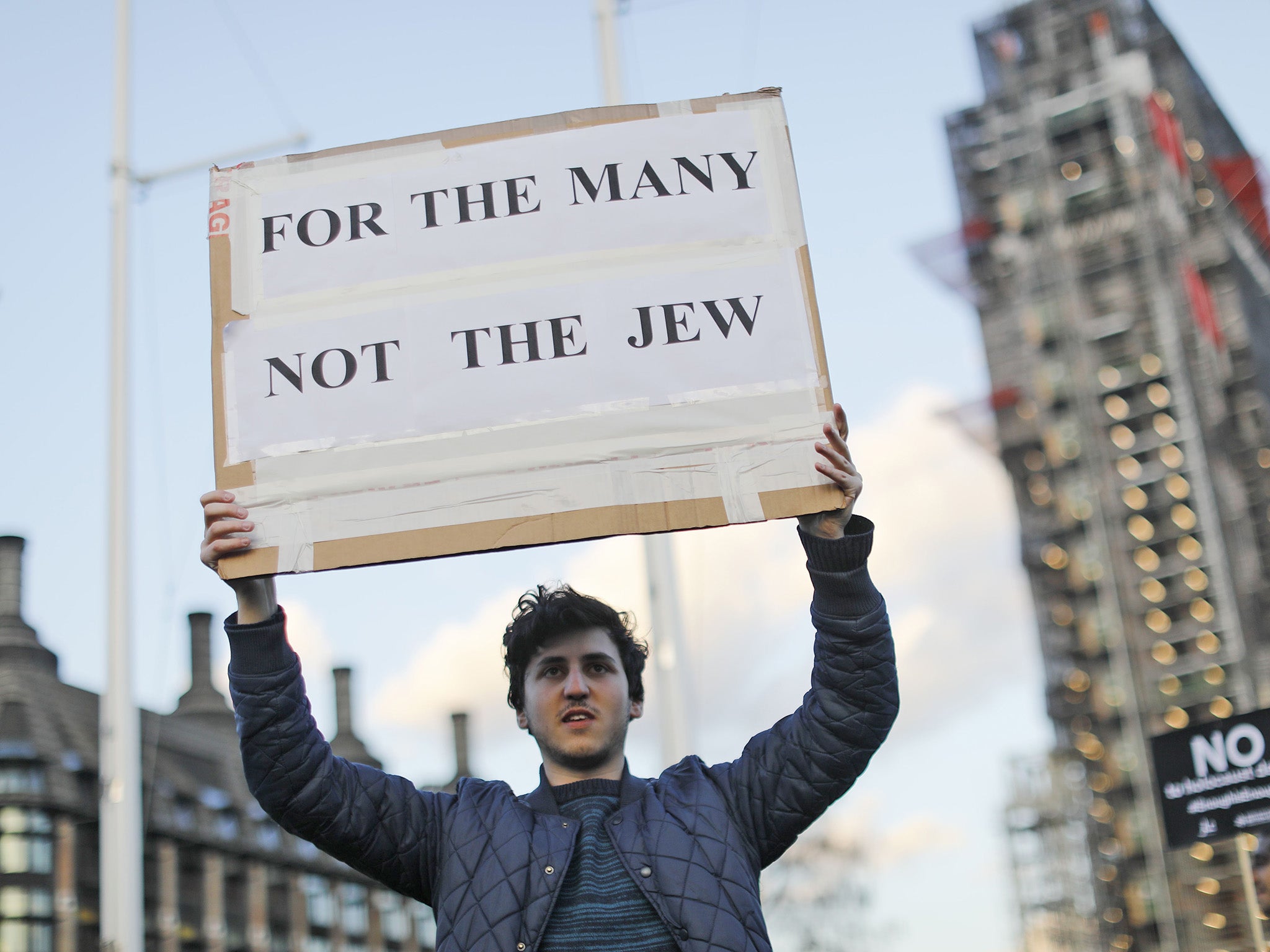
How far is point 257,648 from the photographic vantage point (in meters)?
3.40

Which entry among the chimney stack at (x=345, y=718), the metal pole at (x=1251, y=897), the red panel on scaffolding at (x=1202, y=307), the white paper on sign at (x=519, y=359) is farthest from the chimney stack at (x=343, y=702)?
the white paper on sign at (x=519, y=359)

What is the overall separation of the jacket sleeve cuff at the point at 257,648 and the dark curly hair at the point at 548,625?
54 centimetres

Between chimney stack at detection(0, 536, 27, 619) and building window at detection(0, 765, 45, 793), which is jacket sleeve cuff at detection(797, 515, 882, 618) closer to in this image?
building window at detection(0, 765, 45, 793)

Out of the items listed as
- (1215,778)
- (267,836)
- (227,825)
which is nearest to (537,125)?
(1215,778)

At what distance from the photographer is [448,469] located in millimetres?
3566

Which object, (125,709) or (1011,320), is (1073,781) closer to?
(1011,320)

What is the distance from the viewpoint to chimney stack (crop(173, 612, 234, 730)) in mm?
52281

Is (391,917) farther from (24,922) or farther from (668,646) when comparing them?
(668,646)

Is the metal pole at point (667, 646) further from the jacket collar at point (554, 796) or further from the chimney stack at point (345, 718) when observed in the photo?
the chimney stack at point (345, 718)

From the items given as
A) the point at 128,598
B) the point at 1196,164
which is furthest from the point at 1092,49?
the point at 128,598

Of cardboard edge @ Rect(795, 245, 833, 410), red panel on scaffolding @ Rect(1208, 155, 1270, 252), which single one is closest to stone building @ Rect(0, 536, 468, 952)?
cardboard edge @ Rect(795, 245, 833, 410)

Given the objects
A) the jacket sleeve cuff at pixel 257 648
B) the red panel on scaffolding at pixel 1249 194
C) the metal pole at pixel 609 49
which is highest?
the red panel on scaffolding at pixel 1249 194

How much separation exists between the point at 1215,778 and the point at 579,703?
29.3 ft

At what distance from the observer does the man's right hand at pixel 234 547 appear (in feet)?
11.3
